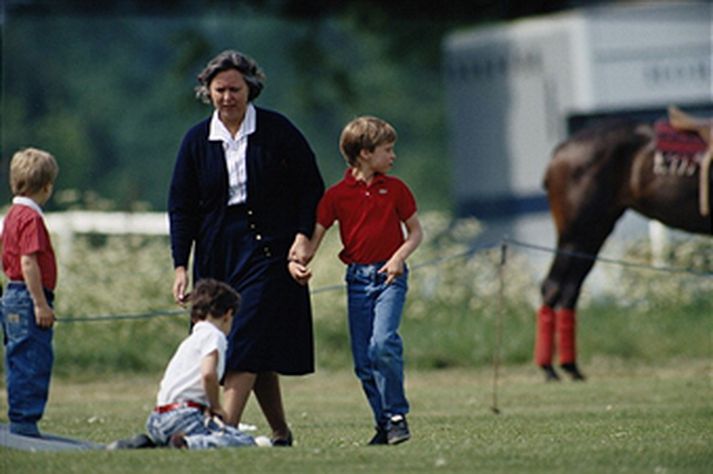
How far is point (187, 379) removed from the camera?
8.59 m

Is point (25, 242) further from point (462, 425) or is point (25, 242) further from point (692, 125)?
point (692, 125)

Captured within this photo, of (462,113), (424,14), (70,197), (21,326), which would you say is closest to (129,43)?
(424,14)

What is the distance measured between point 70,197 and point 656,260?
18.8ft

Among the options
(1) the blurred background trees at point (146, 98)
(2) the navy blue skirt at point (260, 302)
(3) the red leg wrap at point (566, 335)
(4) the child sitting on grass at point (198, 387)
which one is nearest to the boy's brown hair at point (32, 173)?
(2) the navy blue skirt at point (260, 302)

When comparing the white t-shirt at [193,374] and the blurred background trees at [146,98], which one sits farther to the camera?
the blurred background trees at [146,98]

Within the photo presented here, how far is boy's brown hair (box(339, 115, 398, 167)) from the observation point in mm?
9297

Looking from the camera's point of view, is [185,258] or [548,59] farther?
[548,59]

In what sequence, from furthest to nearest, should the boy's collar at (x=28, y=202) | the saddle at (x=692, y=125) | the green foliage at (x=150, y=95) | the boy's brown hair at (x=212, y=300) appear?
the green foliage at (x=150, y=95) < the saddle at (x=692, y=125) < the boy's collar at (x=28, y=202) < the boy's brown hair at (x=212, y=300)

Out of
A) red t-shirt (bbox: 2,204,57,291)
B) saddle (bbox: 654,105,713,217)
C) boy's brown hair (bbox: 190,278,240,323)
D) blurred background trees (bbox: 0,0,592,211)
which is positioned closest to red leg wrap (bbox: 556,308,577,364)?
saddle (bbox: 654,105,713,217)

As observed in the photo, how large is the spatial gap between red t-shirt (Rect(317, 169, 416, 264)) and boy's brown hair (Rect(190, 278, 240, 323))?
0.82 metres

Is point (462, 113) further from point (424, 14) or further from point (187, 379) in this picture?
point (187, 379)

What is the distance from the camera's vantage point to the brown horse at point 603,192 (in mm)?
16438

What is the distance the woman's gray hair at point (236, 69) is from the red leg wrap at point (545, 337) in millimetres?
6946

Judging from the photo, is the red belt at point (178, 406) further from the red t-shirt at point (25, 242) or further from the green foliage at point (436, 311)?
the green foliage at point (436, 311)
